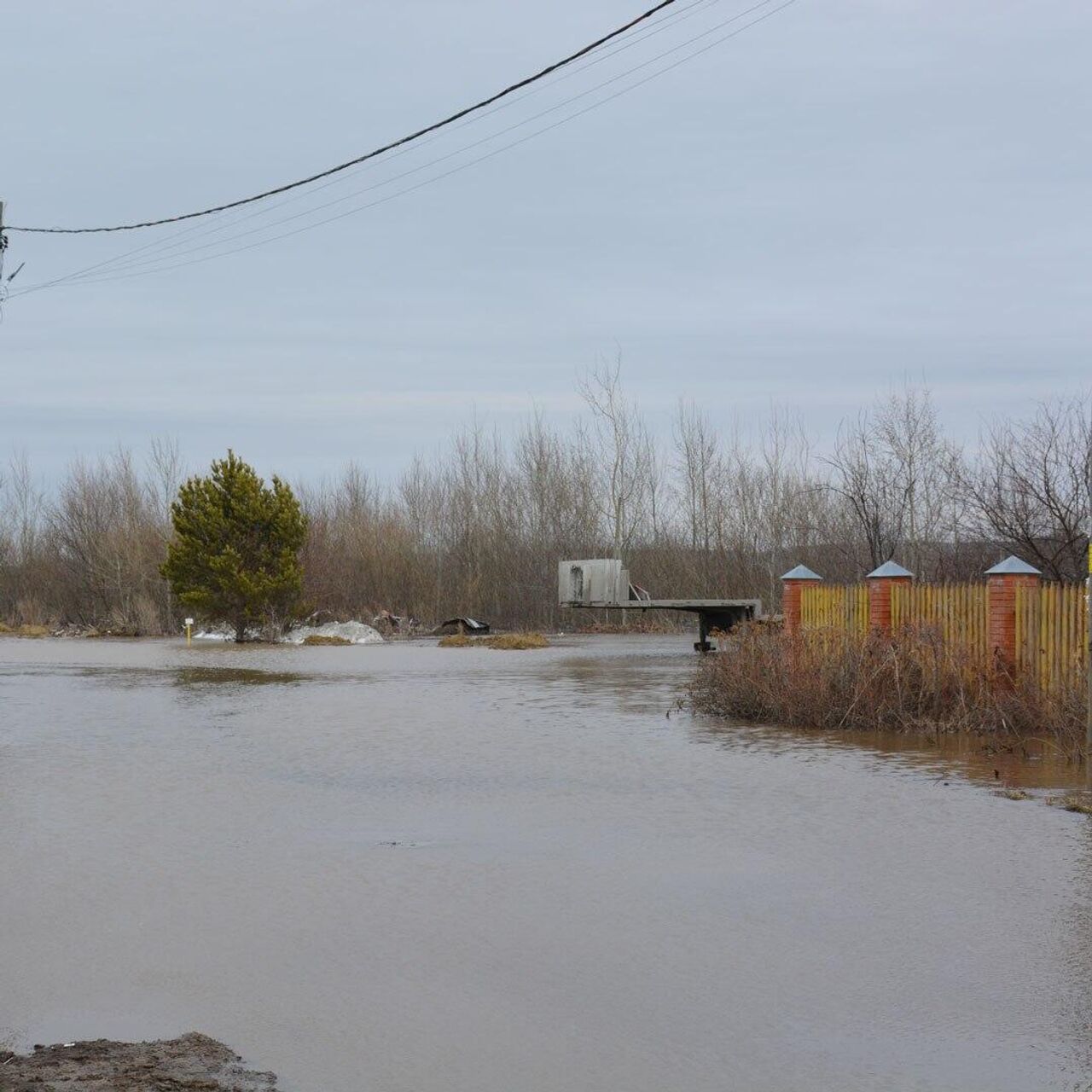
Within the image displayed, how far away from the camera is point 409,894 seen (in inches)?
344

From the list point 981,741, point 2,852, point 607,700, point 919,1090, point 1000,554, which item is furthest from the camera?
point 1000,554

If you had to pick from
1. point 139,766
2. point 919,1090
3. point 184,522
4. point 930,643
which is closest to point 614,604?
point 184,522

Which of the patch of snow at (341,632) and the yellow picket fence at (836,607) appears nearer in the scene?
the yellow picket fence at (836,607)

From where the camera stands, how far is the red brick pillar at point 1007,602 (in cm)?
1920

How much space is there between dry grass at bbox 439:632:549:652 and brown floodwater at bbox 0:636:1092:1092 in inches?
1111

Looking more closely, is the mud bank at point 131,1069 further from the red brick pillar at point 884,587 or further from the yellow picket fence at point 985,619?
the red brick pillar at point 884,587

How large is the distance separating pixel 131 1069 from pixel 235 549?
46.8m

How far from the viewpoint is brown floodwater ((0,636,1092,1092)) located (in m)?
5.82

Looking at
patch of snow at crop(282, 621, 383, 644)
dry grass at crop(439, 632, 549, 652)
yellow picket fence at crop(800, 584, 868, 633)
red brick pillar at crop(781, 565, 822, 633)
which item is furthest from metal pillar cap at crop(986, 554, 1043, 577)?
patch of snow at crop(282, 621, 383, 644)

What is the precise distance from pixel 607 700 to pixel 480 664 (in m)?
12.1

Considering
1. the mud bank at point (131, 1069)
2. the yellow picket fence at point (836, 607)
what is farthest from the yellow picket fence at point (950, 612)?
the mud bank at point (131, 1069)

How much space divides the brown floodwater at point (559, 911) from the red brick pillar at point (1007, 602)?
2707mm

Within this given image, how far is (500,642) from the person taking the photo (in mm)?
46375

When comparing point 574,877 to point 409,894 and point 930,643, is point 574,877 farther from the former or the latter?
point 930,643
